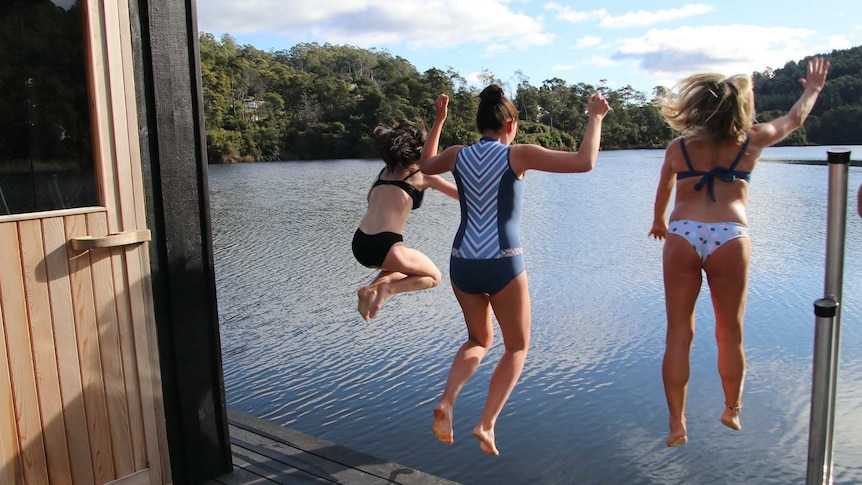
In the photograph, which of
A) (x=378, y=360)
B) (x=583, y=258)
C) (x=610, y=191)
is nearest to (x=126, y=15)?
(x=378, y=360)

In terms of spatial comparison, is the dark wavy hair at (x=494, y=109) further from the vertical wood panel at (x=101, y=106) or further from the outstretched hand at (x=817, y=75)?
the vertical wood panel at (x=101, y=106)

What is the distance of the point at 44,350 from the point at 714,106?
274 cm

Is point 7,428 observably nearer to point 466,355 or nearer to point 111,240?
point 111,240

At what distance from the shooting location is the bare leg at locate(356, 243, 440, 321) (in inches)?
139

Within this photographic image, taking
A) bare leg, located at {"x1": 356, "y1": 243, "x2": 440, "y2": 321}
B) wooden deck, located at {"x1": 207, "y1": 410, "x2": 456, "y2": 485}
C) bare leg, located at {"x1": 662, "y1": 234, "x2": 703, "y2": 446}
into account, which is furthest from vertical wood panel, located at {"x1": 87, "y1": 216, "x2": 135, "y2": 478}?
bare leg, located at {"x1": 662, "y1": 234, "x2": 703, "y2": 446}

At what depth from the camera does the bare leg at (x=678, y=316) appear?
2.76 m

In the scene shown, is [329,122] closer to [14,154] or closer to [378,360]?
[378,360]

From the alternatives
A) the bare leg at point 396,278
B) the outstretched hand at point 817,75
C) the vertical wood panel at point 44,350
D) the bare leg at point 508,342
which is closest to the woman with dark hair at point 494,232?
the bare leg at point 508,342

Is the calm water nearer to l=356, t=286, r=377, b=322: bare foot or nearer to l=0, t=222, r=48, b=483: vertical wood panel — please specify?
l=356, t=286, r=377, b=322: bare foot

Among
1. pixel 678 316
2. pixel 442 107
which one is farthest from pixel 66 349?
pixel 678 316

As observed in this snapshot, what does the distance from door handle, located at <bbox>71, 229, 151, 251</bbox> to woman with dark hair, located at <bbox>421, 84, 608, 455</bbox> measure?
132 cm

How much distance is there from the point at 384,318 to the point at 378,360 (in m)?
1.71

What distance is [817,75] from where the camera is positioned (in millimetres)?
2656

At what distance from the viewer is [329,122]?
45.3 m
